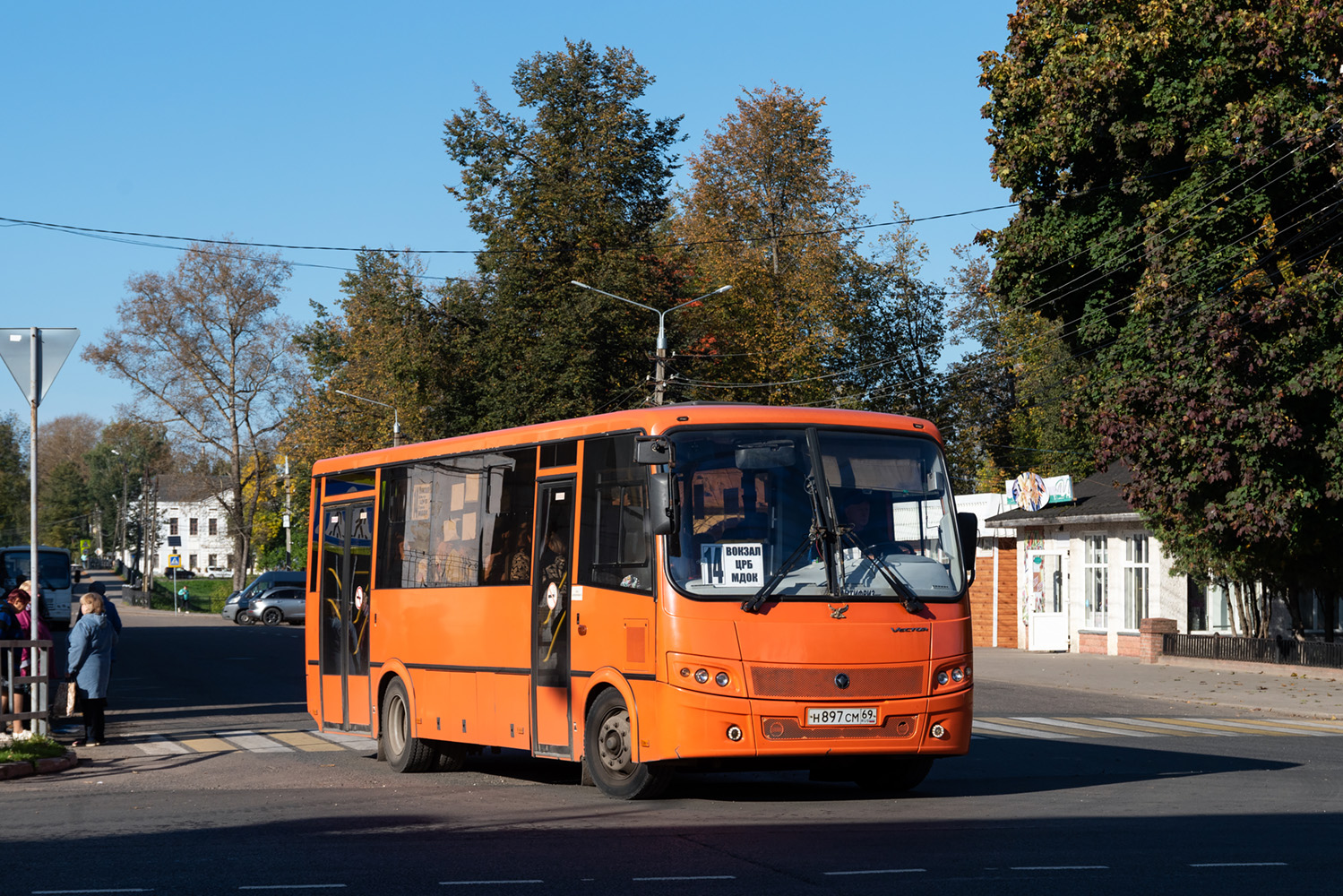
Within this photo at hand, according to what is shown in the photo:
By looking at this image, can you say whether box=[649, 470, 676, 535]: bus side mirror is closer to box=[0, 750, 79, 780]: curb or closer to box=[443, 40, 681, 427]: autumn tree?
box=[0, 750, 79, 780]: curb

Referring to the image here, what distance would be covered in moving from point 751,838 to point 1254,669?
2495 cm

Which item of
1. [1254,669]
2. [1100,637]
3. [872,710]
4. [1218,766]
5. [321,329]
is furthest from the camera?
[321,329]

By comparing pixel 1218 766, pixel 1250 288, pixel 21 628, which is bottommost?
pixel 1218 766

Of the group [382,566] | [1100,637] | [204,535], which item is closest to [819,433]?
[382,566]

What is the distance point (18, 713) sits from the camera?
15469 mm

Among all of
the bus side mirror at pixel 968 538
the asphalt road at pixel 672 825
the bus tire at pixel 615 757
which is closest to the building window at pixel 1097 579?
the asphalt road at pixel 672 825

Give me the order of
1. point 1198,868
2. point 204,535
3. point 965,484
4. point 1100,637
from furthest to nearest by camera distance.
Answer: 1. point 204,535
2. point 965,484
3. point 1100,637
4. point 1198,868

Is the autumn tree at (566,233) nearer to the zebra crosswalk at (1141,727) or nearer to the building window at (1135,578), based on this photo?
the building window at (1135,578)

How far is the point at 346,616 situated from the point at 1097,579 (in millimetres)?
28345

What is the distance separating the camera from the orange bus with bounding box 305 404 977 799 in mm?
11172

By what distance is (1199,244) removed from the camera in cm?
3031

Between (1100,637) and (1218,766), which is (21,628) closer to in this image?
(1218,766)

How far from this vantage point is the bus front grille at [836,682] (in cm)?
1115

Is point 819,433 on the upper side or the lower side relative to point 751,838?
upper
